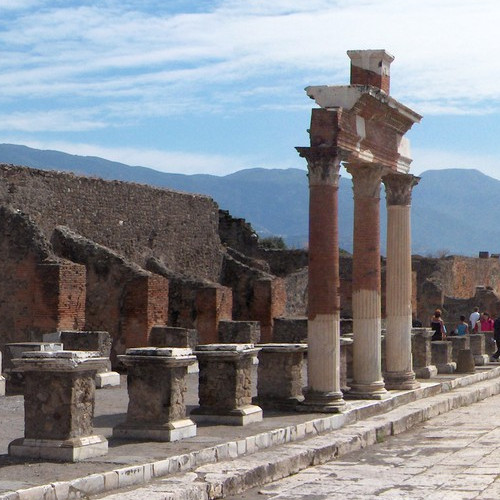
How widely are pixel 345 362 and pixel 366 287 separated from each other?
101 centimetres

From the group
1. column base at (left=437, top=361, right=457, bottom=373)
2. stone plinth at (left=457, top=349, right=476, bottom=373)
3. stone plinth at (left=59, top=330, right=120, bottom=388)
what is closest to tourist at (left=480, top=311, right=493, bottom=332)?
stone plinth at (left=457, top=349, right=476, bottom=373)

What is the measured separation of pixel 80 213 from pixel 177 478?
498 inches

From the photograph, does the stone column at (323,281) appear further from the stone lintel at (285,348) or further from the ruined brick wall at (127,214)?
the ruined brick wall at (127,214)

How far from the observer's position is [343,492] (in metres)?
9.00

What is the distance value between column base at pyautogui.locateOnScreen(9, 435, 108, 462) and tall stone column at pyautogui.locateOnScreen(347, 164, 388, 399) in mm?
6247

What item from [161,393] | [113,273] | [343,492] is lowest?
[343,492]

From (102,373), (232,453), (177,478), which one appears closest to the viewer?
(177,478)

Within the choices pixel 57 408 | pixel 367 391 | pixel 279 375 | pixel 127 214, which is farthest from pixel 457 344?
pixel 57 408

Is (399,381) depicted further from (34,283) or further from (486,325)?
(486,325)

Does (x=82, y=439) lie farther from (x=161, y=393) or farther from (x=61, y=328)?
(x=61, y=328)

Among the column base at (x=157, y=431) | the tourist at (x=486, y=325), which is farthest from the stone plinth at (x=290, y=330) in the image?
the column base at (x=157, y=431)

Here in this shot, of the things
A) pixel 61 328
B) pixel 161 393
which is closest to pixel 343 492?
pixel 161 393

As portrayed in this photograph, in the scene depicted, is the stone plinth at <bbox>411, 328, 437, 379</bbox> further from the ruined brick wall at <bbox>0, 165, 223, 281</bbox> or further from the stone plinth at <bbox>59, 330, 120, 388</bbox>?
the ruined brick wall at <bbox>0, 165, 223, 281</bbox>

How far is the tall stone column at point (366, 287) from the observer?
14617 mm
